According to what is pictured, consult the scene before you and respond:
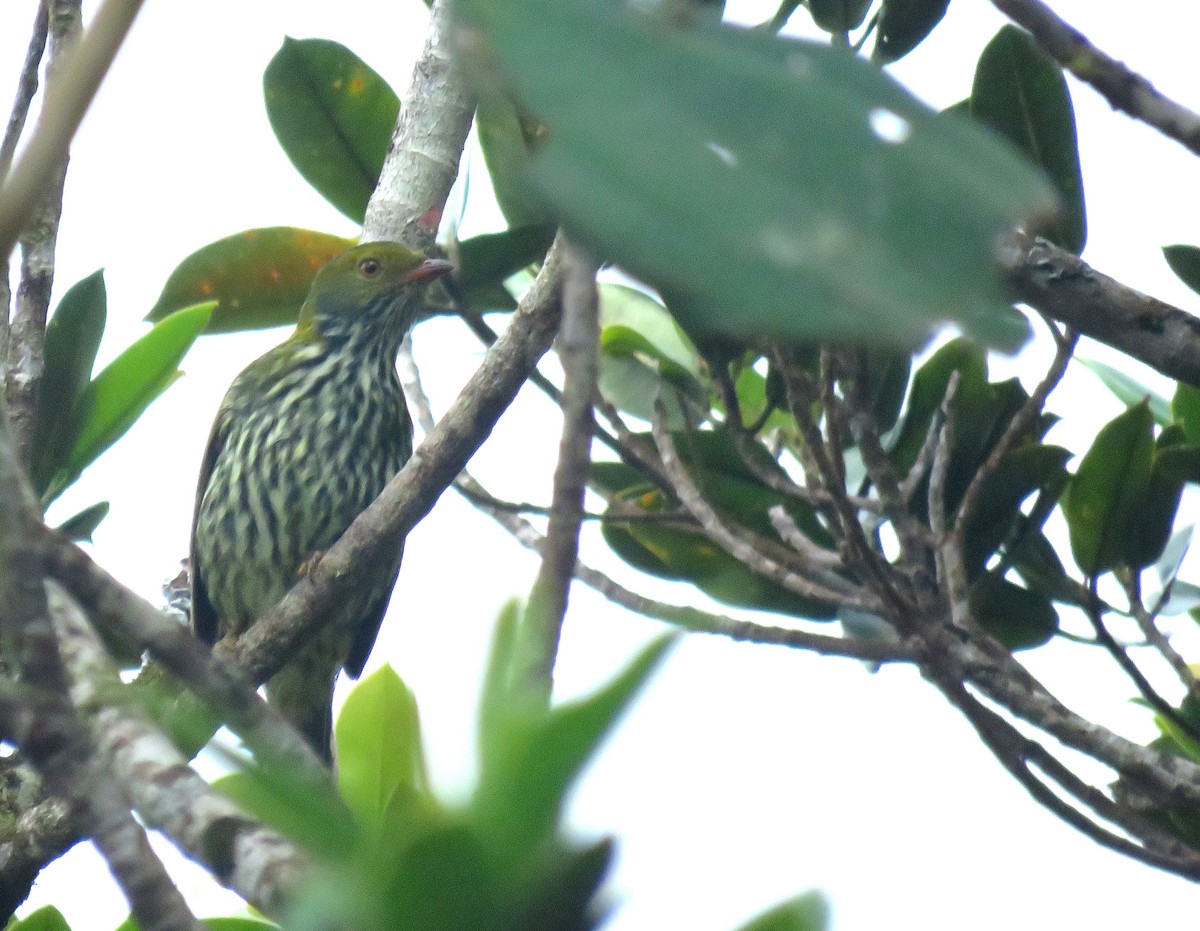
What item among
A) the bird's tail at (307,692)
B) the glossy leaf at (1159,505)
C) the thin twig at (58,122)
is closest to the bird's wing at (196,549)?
the bird's tail at (307,692)

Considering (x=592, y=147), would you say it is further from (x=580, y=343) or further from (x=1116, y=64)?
(x=1116, y=64)

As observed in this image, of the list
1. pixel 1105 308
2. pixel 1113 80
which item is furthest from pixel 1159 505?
pixel 1113 80

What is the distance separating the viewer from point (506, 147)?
12.2 ft

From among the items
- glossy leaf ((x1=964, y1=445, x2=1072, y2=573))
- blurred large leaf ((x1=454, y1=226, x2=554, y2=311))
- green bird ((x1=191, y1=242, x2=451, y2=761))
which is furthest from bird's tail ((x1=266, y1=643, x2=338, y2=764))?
glossy leaf ((x1=964, y1=445, x2=1072, y2=573))

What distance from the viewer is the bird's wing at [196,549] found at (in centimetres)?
593

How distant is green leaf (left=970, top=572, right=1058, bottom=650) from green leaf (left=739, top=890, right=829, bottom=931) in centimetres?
243

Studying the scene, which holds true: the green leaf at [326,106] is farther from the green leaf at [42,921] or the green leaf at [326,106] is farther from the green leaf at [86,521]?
the green leaf at [42,921]

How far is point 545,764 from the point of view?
1013 millimetres

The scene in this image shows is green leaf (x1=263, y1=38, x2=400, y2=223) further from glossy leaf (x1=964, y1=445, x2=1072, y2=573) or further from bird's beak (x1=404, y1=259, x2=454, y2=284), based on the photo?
glossy leaf (x1=964, y1=445, x2=1072, y2=573)

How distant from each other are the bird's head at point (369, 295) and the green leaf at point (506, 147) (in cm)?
99

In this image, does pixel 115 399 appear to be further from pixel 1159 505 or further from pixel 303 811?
pixel 303 811

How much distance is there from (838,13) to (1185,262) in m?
0.98

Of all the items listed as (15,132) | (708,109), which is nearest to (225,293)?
(15,132)

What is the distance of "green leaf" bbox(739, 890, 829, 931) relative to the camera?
1.38m
